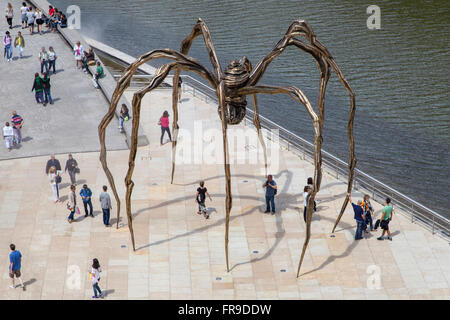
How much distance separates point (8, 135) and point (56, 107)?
5.27 meters

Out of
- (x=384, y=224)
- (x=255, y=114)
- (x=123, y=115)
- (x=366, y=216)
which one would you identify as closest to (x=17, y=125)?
(x=123, y=115)

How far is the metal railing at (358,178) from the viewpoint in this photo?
28094 millimetres

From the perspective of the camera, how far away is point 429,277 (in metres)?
25.2

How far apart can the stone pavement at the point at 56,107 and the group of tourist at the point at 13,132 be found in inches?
11.9

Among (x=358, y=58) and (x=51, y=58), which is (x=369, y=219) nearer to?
(x=51, y=58)

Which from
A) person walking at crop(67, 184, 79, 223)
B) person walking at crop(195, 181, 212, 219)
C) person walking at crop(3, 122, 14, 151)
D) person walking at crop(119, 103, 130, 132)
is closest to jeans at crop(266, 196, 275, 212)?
person walking at crop(195, 181, 212, 219)

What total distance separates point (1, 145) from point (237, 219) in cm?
1223

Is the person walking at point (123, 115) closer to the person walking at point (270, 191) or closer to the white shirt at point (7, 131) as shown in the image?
the white shirt at point (7, 131)

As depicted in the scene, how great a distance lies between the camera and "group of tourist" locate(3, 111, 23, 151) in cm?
3369

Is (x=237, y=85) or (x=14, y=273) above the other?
(x=237, y=85)

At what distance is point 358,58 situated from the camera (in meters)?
47.6

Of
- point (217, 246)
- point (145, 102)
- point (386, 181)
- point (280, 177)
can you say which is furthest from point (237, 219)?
point (145, 102)

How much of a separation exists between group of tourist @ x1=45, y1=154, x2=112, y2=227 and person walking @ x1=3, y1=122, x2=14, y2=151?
147 inches

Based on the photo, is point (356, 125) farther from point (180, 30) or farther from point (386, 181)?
point (180, 30)
